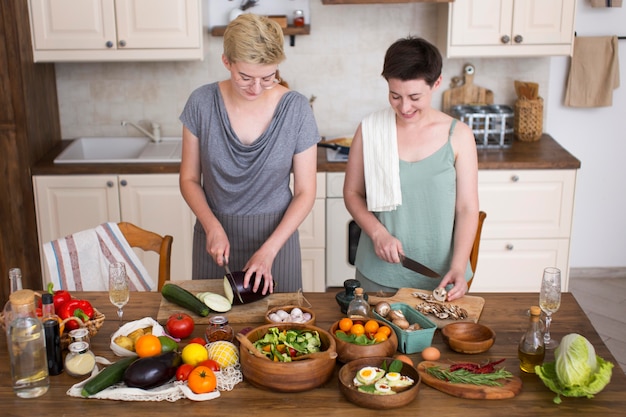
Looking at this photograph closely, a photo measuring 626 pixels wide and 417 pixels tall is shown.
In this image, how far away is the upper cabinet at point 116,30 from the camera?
3762mm

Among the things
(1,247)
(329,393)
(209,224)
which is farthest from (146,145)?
(329,393)

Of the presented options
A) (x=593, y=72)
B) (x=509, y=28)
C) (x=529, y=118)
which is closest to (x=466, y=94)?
(x=529, y=118)

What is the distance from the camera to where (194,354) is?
6.21ft

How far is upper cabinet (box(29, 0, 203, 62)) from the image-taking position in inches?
148

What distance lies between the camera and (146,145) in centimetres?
421

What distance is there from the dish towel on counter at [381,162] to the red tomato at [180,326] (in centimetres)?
72

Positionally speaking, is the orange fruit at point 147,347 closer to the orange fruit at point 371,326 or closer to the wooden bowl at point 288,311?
the wooden bowl at point 288,311

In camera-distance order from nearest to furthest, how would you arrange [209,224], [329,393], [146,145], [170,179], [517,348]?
[329,393] < [517,348] < [209,224] < [170,179] < [146,145]

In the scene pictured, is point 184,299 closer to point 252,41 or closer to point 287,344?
point 287,344

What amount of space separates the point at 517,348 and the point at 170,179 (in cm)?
225

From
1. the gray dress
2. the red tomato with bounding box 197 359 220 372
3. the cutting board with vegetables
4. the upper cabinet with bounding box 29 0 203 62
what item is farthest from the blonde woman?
the cutting board with vegetables

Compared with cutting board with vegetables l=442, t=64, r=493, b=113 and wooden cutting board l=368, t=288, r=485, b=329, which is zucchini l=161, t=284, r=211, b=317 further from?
cutting board with vegetables l=442, t=64, r=493, b=113

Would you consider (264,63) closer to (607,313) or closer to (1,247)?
(1,247)

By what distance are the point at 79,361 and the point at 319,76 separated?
8.96ft
